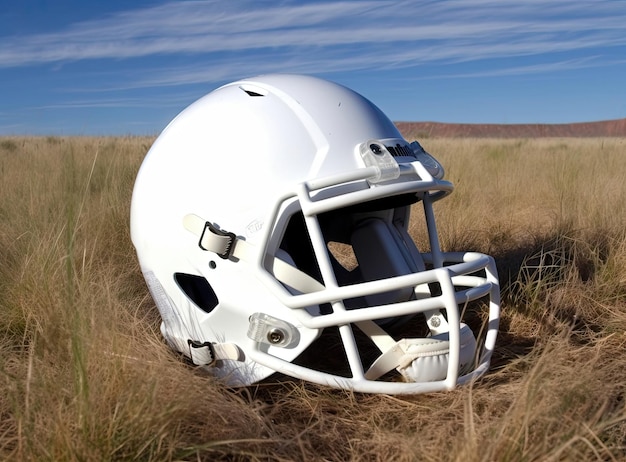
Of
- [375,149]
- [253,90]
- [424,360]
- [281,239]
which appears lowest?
[424,360]

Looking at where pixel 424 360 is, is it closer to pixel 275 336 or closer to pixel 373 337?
pixel 373 337

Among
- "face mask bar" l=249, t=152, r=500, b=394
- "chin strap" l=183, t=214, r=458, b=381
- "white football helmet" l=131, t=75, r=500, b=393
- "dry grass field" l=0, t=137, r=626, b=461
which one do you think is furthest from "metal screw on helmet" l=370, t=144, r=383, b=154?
"dry grass field" l=0, t=137, r=626, b=461

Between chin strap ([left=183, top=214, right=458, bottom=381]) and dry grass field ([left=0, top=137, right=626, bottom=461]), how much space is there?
0.16 meters

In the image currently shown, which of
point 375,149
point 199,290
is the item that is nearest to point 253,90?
point 375,149

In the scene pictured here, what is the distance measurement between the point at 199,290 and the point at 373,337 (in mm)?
821

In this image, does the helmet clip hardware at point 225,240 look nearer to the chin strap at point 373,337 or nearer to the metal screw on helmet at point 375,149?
the chin strap at point 373,337

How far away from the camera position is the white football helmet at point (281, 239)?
237 cm

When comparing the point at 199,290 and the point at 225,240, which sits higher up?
the point at 225,240

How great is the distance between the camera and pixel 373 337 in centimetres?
260

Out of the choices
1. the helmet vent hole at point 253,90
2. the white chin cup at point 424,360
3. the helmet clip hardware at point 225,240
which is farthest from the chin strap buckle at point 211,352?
the helmet vent hole at point 253,90

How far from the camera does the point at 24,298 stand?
10.3 feet

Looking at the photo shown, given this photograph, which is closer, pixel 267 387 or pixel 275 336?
pixel 275 336

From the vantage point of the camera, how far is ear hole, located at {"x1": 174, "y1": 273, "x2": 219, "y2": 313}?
9.39ft

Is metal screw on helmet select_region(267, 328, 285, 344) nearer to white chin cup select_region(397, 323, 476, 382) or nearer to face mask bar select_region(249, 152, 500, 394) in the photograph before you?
face mask bar select_region(249, 152, 500, 394)
